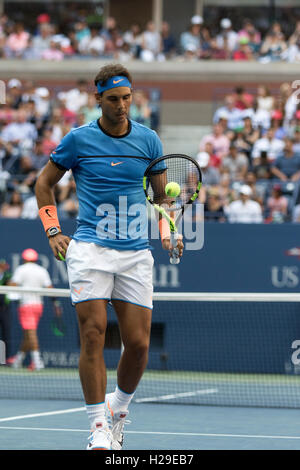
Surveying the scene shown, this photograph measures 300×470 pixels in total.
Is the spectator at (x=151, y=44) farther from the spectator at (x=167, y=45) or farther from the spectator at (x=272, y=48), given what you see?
the spectator at (x=272, y=48)

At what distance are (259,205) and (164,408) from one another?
553cm

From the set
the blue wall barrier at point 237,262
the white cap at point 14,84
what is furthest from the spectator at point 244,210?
the white cap at point 14,84

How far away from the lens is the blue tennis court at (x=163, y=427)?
665 centimetres

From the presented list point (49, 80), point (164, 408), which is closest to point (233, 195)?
point (164, 408)

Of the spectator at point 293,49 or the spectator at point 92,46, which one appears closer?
the spectator at point 293,49

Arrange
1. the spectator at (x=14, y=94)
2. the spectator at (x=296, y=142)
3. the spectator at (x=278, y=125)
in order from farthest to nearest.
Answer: the spectator at (x=14, y=94), the spectator at (x=278, y=125), the spectator at (x=296, y=142)

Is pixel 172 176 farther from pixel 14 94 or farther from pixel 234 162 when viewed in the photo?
pixel 14 94

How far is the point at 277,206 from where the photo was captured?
47.1 ft

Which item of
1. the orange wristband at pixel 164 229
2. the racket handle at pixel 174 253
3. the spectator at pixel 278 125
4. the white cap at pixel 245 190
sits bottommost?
the racket handle at pixel 174 253

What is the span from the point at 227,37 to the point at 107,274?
17.2 m

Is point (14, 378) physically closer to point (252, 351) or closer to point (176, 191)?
point (252, 351)

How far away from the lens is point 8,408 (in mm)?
9094

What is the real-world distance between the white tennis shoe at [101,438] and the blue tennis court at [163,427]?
35.0 inches

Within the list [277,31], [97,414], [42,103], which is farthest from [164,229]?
[277,31]
